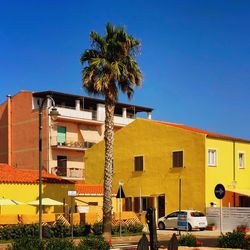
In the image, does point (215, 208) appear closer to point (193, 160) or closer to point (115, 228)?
point (193, 160)

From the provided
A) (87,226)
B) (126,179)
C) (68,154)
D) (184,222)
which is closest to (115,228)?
(87,226)

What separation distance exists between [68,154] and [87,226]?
28.6m

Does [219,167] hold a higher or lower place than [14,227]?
higher

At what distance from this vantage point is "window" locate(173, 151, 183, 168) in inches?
1698

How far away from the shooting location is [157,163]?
45.0m

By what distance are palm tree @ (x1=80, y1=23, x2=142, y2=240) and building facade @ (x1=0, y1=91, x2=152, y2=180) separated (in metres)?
27.8

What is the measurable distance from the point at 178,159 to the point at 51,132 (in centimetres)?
2075

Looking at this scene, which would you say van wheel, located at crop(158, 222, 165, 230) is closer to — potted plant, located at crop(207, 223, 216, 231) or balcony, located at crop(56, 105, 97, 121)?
potted plant, located at crop(207, 223, 216, 231)

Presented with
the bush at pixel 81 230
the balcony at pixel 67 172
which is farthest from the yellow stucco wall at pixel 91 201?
the balcony at pixel 67 172

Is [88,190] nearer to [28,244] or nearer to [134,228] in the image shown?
[134,228]

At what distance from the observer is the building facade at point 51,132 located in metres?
60.5

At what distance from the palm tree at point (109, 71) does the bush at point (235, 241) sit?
401 inches

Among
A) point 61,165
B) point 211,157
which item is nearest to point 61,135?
point 61,165

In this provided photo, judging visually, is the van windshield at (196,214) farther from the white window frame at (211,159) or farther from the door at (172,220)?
the white window frame at (211,159)
